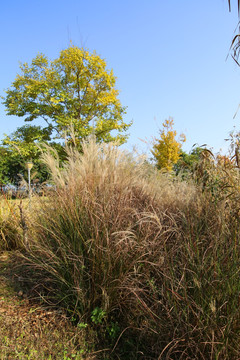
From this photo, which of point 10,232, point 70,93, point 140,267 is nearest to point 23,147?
point 70,93

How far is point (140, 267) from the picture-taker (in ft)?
8.57

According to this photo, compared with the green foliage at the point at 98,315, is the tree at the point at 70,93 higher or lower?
higher

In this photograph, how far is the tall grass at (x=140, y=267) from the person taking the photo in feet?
6.37

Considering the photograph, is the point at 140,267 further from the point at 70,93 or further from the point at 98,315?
the point at 70,93

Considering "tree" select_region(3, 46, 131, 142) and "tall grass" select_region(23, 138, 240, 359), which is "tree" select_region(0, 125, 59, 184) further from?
"tall grass" select_region(23, 138, 240, 359)

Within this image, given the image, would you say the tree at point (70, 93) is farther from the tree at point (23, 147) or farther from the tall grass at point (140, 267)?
the tall grass at point (140, 267)

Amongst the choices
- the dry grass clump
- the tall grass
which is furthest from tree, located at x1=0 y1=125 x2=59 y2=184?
the tall grass

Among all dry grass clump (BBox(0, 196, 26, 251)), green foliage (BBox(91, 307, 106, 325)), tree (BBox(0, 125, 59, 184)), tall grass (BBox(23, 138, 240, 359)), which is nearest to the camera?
tall grass (BBox(23, 138, 240, 359))

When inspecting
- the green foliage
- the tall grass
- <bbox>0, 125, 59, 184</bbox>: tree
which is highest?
<bbox>0, 125, 59, 184</bbox>: tree

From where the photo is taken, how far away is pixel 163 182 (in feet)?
14.5

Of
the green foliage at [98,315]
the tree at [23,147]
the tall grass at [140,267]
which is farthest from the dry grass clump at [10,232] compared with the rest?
the tree at [23,147]

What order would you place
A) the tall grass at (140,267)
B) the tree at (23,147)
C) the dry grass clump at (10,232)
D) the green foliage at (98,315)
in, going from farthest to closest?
the tree at (23,147)
the dry grass clump at (10,232)
the green foliage at (98,315)
the tall grass at (140,267)

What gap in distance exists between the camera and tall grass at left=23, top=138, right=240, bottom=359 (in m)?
1.94

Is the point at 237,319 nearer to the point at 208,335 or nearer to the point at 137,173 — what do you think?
the point at 208,335
